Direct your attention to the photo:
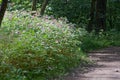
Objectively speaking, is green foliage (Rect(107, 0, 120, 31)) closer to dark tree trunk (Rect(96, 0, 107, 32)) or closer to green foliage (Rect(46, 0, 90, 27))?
green foliage (Rect(46, 0, 90, 27))

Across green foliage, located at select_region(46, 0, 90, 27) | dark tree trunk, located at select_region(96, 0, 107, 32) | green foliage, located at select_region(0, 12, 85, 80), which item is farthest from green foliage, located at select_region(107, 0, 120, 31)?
green foliage, located at select_region(0, 12, 85, 80)

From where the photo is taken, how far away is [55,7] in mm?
27281

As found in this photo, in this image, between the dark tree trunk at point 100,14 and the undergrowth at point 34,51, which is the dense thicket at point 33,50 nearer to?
the undergrowth at point 34,51

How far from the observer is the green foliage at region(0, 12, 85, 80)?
7752 millimetres

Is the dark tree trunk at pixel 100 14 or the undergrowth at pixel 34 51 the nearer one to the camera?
the undergrowth at pixel 34 51

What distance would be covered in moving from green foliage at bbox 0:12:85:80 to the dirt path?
46cm

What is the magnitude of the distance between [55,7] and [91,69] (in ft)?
55.9

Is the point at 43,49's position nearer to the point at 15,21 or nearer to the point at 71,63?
the point at 71,63

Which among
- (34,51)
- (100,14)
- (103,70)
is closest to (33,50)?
(34,51)

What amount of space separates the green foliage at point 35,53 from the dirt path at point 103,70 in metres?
0.46

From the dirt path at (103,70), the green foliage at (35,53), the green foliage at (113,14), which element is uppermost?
the green foliage at (35,53)

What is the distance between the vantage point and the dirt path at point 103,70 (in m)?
9.25

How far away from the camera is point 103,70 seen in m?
10.4

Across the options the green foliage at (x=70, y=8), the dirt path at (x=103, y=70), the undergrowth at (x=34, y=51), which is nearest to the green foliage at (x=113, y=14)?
the green foliage at (x=70, y=8)
